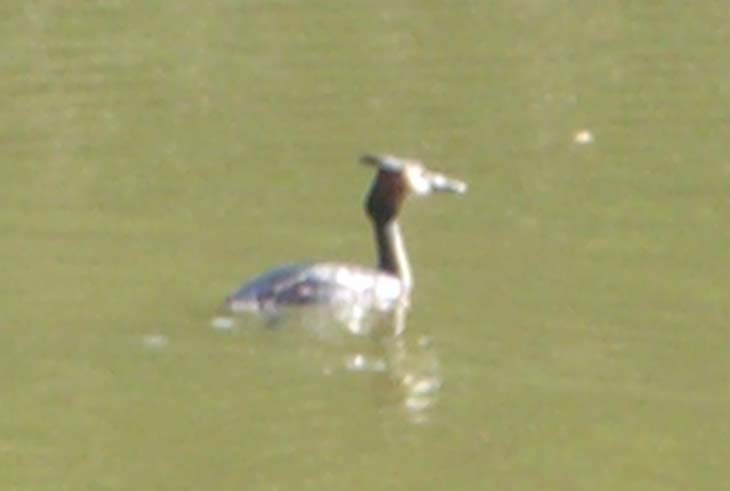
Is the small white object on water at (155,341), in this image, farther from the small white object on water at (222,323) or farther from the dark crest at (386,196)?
the dark crest at (386,196)

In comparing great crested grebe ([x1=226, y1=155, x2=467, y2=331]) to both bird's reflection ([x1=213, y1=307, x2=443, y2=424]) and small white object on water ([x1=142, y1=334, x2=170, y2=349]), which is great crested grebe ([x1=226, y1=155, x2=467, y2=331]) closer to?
bird's reflection ([x1=213, y1=307, x2=443, y2=424])

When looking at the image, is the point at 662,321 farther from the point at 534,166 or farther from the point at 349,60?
the point at 349,60

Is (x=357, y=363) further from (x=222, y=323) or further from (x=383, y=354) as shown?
(x=222, y=323)

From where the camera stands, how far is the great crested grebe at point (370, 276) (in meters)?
15.3

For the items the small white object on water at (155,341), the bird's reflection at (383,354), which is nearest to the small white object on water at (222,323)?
the bird's reflection at (383,354)

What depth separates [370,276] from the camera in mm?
16016

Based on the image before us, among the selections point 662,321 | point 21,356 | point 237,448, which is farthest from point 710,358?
point 21,356

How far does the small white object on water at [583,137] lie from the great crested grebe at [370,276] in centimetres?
187

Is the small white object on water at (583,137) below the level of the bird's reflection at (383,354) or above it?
above

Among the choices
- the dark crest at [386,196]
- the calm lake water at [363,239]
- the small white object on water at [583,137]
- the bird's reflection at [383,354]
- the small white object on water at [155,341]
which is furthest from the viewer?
the small white object on water at [583,137]

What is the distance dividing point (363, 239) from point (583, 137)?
253 centimetres

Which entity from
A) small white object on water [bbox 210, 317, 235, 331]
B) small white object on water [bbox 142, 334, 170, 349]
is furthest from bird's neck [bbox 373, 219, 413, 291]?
small white object on water [bbox 142, 334, 170, 349]

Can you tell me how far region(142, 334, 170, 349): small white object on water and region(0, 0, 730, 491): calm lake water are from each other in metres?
0.03

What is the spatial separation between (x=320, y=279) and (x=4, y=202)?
9.45ft
